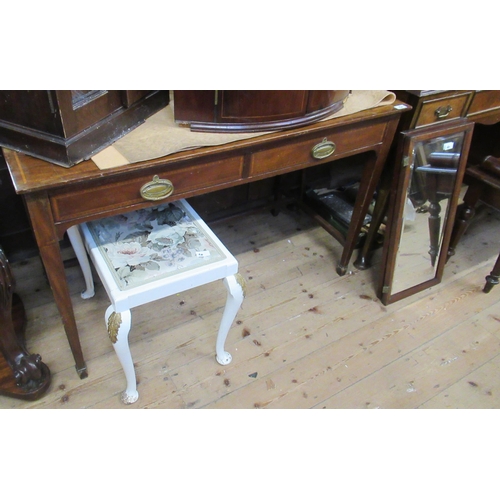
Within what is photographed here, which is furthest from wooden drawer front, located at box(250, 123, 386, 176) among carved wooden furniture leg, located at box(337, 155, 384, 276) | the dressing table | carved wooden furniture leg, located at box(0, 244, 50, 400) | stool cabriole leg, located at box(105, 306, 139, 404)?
carved wooden furniture leg, located at box(0, 244, 50, 400)

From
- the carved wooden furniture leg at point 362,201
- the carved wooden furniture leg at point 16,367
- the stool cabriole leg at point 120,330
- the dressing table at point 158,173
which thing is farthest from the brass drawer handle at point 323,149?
the carved wooden furniture leg at point 16,367

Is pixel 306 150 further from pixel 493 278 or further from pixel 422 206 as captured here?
pixel 493 278

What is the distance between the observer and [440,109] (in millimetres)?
1527

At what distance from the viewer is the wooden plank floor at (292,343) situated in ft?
4.69

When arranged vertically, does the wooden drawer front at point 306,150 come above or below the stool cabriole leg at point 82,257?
above

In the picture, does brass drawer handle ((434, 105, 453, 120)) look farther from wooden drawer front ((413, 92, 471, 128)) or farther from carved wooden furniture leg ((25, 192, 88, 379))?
carved wooden furniture leg ((25, 192, 88, 379))

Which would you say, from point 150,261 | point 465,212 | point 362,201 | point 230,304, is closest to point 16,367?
point 150,261

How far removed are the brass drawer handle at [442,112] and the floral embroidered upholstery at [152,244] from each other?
93 centimetres

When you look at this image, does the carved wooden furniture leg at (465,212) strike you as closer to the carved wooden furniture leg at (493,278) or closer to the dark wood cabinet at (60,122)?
the carved wooden furniture leg at (493,278)

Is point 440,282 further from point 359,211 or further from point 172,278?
point 172,278

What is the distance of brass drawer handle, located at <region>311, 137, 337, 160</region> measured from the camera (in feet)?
4.41

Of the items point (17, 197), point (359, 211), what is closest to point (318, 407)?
point (359, 211)

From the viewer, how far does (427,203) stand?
1733mm

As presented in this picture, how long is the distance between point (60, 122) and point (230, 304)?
68cm
